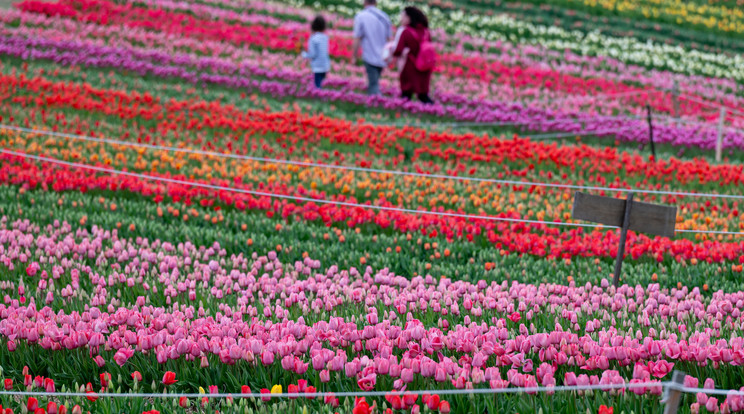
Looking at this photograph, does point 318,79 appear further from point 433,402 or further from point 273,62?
point 433,402

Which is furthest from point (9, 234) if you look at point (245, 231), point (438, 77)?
point (438, 77)

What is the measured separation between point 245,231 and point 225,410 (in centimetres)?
423

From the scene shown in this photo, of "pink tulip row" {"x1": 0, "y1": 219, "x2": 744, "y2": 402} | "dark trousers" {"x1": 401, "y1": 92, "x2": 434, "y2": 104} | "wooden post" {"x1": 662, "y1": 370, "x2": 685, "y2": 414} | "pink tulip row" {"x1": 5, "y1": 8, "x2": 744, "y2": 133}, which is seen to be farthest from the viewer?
"pink tulip row" {"x1": 5, "y1": 8, "x2": 744, "y2": 133}

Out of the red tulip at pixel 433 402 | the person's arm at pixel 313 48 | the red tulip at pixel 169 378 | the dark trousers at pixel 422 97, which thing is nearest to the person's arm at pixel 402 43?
the dark trousers at pixel 422 97

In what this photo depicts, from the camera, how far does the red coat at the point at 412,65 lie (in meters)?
15.1

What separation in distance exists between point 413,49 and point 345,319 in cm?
1119

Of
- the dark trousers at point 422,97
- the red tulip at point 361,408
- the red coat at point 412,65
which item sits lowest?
the red tulip at point 361,408

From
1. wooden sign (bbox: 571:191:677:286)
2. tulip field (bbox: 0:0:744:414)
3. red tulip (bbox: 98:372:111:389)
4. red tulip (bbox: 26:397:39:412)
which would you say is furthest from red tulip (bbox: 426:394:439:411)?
wooden sign (bbox: 571:191:677:286)

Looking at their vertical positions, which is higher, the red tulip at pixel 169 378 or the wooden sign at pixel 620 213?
the wooden sign at pixel 620 213

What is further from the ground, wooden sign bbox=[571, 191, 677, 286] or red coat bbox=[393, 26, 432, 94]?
red coat bbox=[393, 26, 432, 94]

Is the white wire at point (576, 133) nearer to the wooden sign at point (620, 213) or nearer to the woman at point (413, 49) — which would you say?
the woman at point (413, 49)

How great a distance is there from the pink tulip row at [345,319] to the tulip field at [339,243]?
0.02 meters

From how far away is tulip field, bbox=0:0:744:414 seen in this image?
12.0 feet

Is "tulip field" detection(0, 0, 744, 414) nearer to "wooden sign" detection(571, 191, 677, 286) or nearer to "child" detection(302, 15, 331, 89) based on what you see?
"wooden sign" detection(571, 191, 677, 286)
